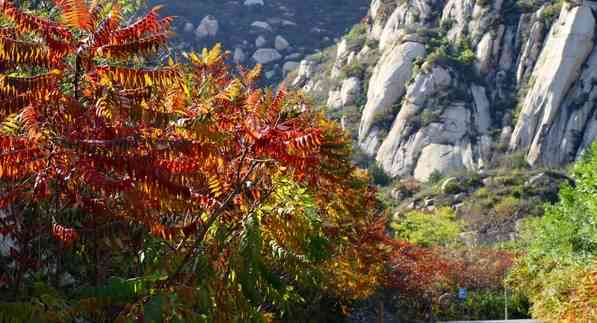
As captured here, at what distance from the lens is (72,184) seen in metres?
5.05

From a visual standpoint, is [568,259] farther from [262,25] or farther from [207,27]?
[262,25]

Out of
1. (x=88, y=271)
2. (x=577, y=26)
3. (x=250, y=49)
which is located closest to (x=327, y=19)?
(x=250, y=49)

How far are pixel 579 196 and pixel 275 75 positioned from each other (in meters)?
90.9

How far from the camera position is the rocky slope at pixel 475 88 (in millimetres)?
68000

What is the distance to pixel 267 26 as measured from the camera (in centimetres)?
12056

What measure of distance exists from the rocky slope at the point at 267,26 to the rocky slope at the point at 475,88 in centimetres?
2648

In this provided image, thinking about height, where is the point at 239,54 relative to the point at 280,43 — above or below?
below

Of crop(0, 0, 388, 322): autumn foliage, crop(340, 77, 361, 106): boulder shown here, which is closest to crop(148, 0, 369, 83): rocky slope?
crop(340, 77, 361, 106): boulder

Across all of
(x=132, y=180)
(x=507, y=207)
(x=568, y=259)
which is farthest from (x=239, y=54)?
(x=132, y=180)

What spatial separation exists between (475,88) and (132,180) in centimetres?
7257

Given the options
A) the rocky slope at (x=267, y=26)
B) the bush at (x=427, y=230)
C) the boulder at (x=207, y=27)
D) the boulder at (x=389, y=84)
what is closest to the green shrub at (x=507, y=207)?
the bush at (x=427, y=230)

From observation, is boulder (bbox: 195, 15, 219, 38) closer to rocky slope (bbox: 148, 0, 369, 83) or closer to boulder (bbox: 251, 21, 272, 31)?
rocky slope (bbox: 148, 0, 369, 83)

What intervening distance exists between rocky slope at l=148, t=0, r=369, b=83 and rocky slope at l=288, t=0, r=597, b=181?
26.5 meters

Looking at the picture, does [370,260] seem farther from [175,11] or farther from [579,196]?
[175,11]
